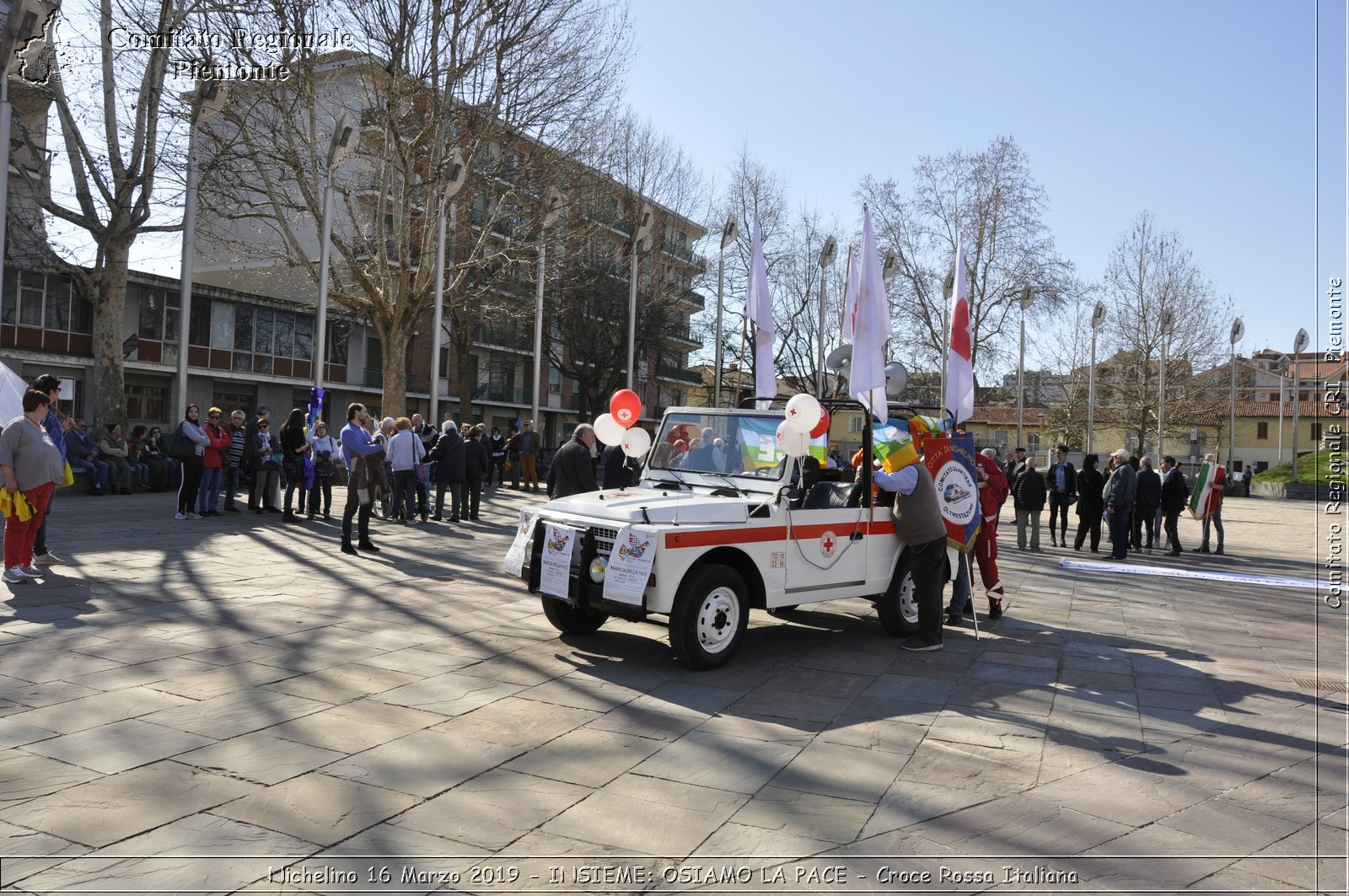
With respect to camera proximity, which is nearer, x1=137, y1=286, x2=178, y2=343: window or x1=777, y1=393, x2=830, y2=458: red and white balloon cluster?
x1=777, y1=393, x2=830, y2=458: red and white balloon cluster

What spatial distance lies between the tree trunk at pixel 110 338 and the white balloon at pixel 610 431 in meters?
18.3

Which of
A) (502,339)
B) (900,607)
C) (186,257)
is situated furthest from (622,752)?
(502,339)

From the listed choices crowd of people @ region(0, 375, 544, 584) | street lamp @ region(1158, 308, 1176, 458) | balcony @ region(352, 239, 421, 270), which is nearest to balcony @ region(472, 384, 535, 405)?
balcony @ region(352, 239, 421, 270)

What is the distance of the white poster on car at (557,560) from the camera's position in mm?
7047

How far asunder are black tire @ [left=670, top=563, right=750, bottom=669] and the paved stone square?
201mm

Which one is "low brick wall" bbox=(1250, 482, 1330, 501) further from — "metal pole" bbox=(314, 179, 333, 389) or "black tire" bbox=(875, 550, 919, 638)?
"black tire" bbox=(875, 550, 919, 638)

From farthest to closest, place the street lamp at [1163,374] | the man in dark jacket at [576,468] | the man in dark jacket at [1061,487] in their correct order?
the street lamp at [1163,374] < the man in dark jacket at [1061,487] < the man in dark jacket at [576,468]

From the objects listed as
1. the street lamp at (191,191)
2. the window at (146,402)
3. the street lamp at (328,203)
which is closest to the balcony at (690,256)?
the street lamp at (328,203)

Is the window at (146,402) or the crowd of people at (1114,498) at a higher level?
the window at (146,402)

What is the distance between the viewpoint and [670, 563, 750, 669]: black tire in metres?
6.78

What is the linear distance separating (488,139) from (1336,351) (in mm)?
21597

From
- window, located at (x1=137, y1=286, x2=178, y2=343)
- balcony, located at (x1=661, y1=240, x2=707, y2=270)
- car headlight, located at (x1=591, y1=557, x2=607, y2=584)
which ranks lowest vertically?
→ car headlight, located at (x1=591, y1=557, x2=607, y2=584)

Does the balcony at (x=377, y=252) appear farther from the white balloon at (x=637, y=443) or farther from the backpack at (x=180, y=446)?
the white balloon at (x=637, y=443)

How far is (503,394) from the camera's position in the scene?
53938 millimetres
